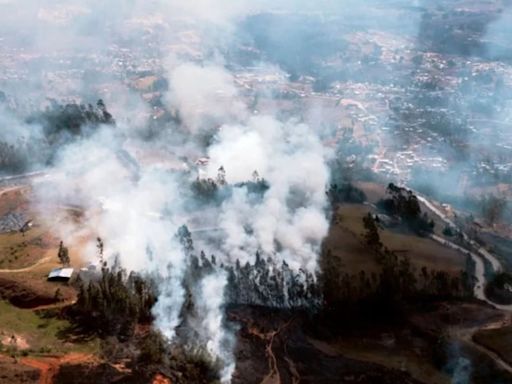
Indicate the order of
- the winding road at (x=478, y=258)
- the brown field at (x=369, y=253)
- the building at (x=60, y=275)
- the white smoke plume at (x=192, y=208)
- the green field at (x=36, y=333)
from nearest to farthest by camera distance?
the green field at (x=36, y=333)
the building at (x=60, y=275)
the white smoke plume at (x=192, y=208)
the winding road at (x=478, y=258)
the brown field at (x=369, y=253)

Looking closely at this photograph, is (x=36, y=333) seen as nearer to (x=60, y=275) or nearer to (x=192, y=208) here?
(x=60, y=275)

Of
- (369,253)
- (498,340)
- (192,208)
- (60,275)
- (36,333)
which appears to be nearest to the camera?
(36,333)

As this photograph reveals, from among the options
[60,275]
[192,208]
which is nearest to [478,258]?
[192,208]

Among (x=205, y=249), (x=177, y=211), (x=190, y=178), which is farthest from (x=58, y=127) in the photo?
(x=205, y=249)

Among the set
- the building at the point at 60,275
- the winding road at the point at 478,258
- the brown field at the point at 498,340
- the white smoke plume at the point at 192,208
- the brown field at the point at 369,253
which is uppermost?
the building at the point at 60,275

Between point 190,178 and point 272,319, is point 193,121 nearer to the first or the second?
point 190,178

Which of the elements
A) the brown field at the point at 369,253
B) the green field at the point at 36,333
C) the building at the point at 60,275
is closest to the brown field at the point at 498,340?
the brown field at the point at 369,253

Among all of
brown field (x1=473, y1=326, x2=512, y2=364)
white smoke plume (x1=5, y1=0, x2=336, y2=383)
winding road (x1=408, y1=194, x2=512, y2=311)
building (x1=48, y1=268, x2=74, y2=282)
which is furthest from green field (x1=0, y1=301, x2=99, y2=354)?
winding road (x1=408, y1=194, x2=512, y2=311)

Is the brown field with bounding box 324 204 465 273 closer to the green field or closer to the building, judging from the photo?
the building

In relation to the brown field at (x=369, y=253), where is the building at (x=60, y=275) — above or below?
above

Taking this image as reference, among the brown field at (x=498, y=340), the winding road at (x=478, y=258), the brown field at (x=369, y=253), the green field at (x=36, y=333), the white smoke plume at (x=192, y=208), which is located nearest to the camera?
the green field at (x=36, y=333)

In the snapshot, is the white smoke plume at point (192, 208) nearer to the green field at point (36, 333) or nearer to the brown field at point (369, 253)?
the brown field at point (369, 253)

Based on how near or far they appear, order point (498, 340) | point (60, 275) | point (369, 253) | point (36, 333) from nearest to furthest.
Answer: point (36, 333) → point (498, 340) → point (60, 275) → point (369, 253)
